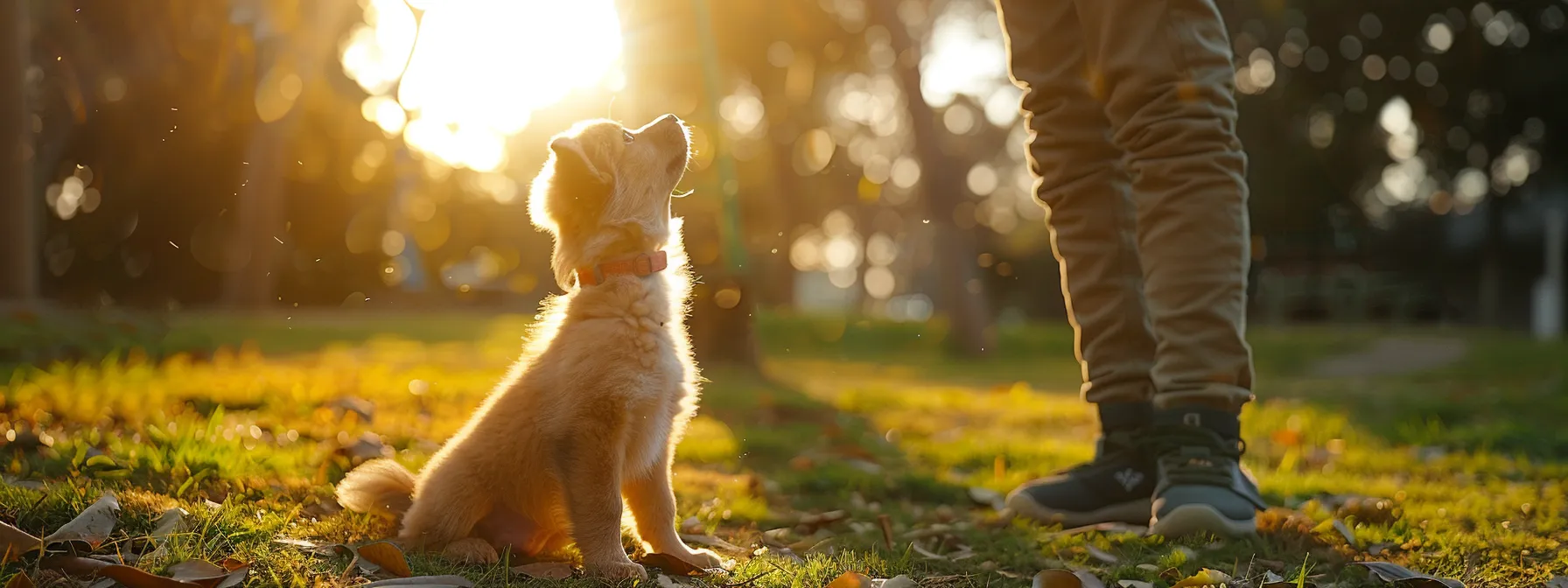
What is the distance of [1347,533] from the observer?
2734mm

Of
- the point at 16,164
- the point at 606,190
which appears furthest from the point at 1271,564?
the point at 16,164

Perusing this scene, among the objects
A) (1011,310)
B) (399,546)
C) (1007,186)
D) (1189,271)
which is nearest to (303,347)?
(399,546)

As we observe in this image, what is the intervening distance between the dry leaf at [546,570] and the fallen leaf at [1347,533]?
197 centimetres

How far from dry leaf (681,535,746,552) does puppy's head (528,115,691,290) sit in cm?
75

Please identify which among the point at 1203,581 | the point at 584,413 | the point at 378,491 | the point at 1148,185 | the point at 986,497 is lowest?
the point at 986,497

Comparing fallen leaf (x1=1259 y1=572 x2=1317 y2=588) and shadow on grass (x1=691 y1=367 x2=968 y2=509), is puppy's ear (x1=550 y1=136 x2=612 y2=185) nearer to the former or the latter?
shadow on grass (x1=691 y1=367 x2=968 y2=509)

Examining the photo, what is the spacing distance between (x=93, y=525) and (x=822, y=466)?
2.60 metres

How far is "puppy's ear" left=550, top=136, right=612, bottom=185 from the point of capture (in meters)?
2.65

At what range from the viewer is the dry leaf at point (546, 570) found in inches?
88.8

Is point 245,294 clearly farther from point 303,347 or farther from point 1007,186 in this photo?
point 1007,186

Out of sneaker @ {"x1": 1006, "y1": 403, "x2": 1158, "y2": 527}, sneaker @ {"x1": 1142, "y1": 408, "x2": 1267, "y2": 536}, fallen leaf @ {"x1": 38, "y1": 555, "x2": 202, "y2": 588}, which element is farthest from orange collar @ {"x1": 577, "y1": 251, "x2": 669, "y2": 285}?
sneaker @ {"x1": 1142, "y1": 408, "x2": 1267, "y2": 536}

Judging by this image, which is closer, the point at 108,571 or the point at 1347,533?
the point at 108,571

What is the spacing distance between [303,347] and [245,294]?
966 cm

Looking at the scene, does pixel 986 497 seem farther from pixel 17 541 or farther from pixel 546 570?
pixel 17 541
